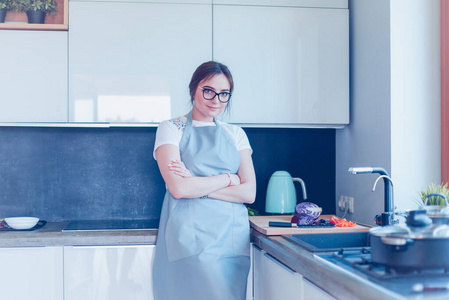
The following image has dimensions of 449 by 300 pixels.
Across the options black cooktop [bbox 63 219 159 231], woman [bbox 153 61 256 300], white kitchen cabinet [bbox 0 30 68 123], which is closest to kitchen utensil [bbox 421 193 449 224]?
woman [bbox 153 61 256 300]

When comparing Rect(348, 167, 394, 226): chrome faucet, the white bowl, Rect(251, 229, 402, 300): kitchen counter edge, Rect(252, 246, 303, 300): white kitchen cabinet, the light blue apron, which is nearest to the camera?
Rect(251, 229, 402, 300): kitchen counter edge

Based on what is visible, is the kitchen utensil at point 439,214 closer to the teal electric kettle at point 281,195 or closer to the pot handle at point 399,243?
the pot handle at point 399,243

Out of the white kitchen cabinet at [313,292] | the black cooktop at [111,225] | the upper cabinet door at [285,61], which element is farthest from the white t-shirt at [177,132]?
the white kitchen cabinet at [313,292]

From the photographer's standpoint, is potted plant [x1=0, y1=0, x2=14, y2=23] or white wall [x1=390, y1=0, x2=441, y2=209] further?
potted plant [x1=0, y1=0, x2=14, y2=23]

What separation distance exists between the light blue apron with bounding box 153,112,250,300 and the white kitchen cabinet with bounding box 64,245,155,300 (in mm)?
120

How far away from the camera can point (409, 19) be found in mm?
2084

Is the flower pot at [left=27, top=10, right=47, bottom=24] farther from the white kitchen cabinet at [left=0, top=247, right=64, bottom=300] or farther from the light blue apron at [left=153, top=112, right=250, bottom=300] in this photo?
the white kitchen cabinet at [left=0, top=247, right=64, bottom=300]

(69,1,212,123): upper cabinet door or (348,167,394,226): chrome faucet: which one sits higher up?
(69,1,212,123): upper cabinet door

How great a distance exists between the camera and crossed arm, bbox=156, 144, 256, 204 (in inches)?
73.8

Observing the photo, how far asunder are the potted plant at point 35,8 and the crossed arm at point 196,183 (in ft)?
3.21

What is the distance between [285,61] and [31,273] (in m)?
1.51

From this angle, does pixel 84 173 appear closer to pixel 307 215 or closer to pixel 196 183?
pixel 196 183

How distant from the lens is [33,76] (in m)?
2.31

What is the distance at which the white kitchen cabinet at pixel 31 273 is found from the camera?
2057 millimetres
